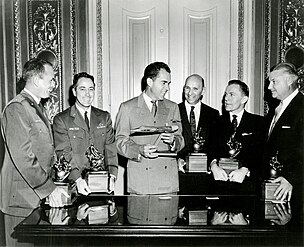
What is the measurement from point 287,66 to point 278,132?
60cm

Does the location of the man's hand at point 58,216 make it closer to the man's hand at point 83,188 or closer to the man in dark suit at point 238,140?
the man's hand at point 83,188

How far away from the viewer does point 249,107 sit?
490 centimetres

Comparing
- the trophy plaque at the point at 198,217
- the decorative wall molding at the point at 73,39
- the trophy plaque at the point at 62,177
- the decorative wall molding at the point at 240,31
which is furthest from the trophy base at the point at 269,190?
the decorative wall molding at the point at 73,39

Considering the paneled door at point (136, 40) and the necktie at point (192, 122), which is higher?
the paneled door at point (136, 40)

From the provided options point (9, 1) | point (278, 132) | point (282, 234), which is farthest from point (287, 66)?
point (9, 1)

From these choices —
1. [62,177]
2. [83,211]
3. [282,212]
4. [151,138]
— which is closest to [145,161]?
[151,138]

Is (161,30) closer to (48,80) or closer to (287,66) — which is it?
(287,66)

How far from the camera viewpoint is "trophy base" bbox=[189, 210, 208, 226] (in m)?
2.11

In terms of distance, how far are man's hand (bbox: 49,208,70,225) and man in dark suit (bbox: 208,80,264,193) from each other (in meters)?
1.31

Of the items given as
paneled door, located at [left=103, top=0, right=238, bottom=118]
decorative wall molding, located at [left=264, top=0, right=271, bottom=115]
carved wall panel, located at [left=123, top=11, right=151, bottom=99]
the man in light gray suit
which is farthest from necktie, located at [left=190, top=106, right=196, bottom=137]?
decorative wall molding, located at [left=264, top=0, right=271, bottom=115]

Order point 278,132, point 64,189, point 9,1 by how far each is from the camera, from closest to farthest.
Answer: point 64,189 → point 278,132 → point 9,1

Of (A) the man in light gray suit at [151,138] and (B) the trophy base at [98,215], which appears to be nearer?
(B) the trophy base at [98,215]

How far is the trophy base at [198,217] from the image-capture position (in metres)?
2.11

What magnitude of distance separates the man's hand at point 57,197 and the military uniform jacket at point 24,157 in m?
0.03
